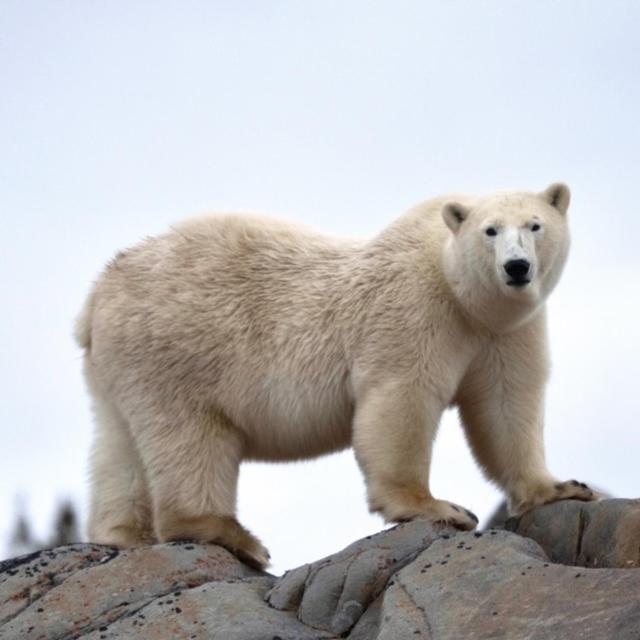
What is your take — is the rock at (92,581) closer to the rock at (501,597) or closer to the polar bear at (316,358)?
the polar bear at (316,358)

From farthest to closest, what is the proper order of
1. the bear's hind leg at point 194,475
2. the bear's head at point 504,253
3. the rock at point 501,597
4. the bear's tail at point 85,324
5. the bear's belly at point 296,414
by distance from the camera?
the bear's tail at point 85,324, the bear's belly at point 296,414, the bear's hind leg at point 194,475, the bear's head at point 504,253, the rock at point 501,597

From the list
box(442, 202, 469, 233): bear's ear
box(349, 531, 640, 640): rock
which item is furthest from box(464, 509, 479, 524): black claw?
box(442, 202, 469, 233): bear's ear

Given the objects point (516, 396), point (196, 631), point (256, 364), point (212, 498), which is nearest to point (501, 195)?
point (516, 396)

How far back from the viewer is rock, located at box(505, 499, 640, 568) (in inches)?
361

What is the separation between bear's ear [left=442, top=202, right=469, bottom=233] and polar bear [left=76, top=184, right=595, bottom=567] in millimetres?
11

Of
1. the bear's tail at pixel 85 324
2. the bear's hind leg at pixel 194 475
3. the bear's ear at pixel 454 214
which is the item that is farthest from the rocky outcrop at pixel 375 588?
the bear's tail at pixel 85 324

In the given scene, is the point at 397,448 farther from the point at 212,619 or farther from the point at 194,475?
the point at 212,619

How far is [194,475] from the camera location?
11.2 metres

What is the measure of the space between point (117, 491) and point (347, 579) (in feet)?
11.3

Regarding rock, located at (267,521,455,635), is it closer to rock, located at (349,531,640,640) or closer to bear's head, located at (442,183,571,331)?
rock, located at (349,531,640,640)

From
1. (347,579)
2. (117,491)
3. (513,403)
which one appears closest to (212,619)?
(347,579)

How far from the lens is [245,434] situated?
11.7 m

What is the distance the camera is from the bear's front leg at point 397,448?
411 inches

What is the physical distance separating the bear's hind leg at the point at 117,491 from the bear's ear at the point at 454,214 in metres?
3.17
